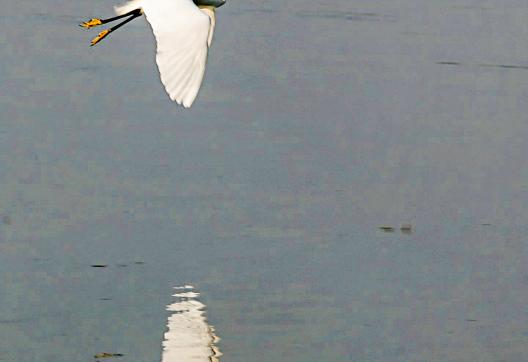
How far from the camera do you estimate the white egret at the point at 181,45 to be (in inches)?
180

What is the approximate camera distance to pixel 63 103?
7.00 meters

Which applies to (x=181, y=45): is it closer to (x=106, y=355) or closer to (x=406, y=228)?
(x=106, y=355)

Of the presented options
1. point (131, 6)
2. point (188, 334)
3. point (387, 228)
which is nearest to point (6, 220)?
point (131, 6)

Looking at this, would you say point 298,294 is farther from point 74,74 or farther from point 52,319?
point 74,74

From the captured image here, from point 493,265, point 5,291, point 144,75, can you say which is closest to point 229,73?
point 144,75

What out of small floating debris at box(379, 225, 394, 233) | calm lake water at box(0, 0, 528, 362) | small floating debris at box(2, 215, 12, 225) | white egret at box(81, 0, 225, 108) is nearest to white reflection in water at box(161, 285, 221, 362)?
calm lake water at box(0, 0, 528, 362)

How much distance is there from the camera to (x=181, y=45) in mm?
4695

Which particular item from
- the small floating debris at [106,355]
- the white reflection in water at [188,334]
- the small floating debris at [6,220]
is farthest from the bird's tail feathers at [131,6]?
the small floating debris at [106,355]

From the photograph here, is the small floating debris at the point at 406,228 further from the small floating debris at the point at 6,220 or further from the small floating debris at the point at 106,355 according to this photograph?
the small floating debris at the point at 106,355

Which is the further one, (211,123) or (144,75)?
(144,75)

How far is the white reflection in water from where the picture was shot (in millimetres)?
4215

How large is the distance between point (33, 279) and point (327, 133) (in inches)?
100

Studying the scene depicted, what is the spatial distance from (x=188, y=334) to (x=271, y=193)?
1.62 m

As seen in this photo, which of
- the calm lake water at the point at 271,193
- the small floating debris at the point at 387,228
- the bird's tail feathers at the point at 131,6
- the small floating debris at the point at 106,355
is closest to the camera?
the small floating debris at the point at 106,355
